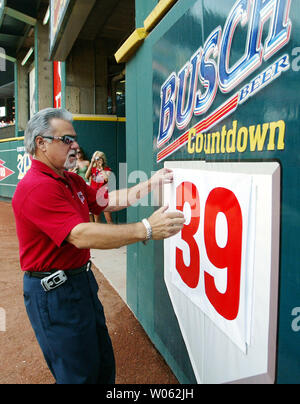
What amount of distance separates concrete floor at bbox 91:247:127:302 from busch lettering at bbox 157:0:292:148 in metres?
2.83

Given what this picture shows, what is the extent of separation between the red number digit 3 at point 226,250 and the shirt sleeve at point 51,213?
75cm

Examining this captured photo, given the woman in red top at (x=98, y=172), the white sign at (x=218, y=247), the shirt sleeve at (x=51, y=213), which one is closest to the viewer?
the white sign at (x=218, y=247)

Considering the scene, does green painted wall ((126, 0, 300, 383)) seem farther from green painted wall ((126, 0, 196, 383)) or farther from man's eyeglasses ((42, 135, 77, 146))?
man's eyeglasses ((42, 135, 77, 146))

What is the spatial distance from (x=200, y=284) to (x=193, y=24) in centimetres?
167

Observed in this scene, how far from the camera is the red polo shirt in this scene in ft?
6.25

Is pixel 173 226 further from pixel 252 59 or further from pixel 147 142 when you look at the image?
pixel 147 142

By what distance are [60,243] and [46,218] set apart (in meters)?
0.16

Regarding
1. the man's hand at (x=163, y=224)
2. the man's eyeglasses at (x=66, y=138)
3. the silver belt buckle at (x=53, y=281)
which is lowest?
the silver belt buckle at (x=53, y=281)

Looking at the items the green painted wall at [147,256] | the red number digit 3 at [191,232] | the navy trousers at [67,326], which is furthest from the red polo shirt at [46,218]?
the green painted wall at [147,256]

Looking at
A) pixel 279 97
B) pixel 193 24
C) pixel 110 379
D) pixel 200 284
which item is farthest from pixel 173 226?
pixel 193 24

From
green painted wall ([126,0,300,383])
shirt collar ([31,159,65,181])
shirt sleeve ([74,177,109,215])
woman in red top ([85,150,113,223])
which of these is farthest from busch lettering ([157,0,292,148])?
woman in red top ([85,150,113,223])

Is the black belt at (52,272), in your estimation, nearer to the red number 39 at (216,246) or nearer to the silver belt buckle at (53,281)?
the silver belt buckle at (53,281)

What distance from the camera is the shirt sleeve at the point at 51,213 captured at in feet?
6.16

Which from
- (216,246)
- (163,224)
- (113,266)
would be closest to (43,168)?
(163,224)
